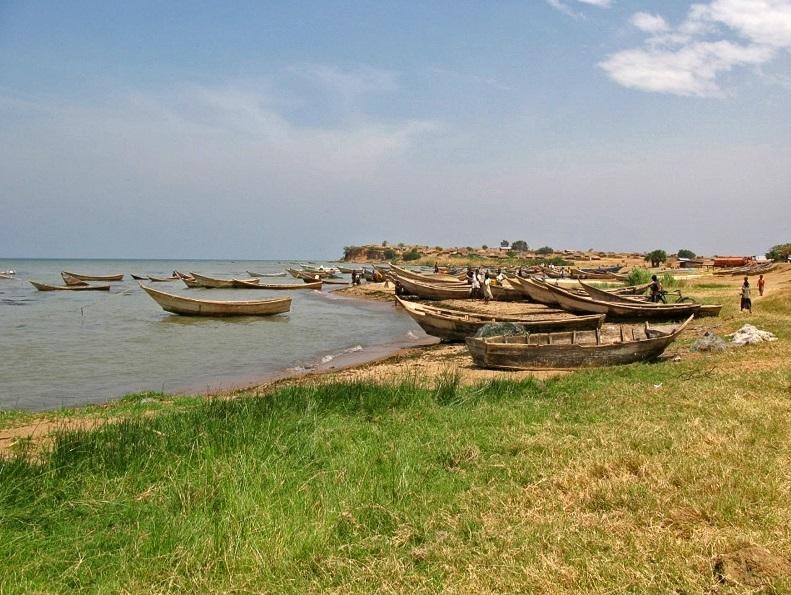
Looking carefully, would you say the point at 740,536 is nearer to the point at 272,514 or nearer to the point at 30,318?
the point at 272,514

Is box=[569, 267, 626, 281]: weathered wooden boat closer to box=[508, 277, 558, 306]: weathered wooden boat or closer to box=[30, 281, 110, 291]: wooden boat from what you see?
box=[508, 277, 558, 306]: weathered wooden boat

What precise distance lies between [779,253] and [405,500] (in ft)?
195

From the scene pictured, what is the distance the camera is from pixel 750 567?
3734 millimetres

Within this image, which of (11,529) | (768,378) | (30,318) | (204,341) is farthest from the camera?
(30,318)

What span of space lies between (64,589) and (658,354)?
12407 mm

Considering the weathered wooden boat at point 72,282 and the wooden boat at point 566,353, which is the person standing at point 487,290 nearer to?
the wooden boat at point 566,353

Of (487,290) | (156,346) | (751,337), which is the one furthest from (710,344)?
(487,290)

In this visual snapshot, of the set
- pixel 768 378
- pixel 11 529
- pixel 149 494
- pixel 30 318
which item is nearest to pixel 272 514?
pixel 149 494

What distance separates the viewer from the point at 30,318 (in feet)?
94.6

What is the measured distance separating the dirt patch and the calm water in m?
12.7

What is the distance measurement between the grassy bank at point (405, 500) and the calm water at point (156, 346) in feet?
27.5

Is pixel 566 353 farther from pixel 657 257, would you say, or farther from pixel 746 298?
pixel 657 257

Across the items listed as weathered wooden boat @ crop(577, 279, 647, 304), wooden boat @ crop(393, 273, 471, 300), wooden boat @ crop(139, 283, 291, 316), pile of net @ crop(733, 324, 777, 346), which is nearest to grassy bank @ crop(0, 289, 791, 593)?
pile of net @ crop(733, 324, 777, 346)

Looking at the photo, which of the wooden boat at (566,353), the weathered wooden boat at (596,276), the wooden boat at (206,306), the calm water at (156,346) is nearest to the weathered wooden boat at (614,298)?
the calm water at (156,346)
